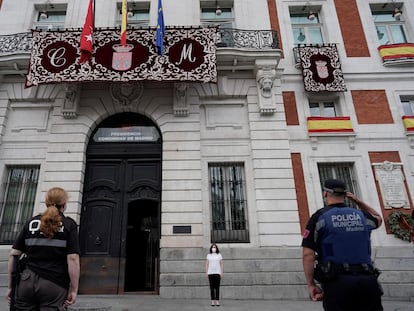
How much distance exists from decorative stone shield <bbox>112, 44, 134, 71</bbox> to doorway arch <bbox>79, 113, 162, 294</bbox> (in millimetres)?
2010

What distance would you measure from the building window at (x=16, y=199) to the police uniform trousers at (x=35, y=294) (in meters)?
8.72

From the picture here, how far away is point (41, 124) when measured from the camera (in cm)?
1147

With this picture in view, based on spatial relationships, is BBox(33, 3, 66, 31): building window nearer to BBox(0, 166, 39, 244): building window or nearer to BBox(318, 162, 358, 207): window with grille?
BBox(0, 166, 39, 244): building window

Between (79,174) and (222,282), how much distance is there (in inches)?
241

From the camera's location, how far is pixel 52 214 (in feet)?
10.6

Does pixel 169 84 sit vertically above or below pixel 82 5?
below

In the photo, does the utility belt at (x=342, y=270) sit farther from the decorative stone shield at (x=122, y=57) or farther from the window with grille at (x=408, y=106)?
the window with grille at (x=408, y=106)

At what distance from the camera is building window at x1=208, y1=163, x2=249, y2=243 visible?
10.3 metres

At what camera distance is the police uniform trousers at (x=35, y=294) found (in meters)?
3.05

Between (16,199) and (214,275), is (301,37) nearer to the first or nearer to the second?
(214,275)

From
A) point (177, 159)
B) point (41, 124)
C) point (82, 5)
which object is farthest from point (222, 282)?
point (82, 5)

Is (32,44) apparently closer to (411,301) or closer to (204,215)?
(204,215)

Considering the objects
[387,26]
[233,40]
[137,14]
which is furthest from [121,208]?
[387,26]

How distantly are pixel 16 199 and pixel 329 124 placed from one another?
39.4 ft
